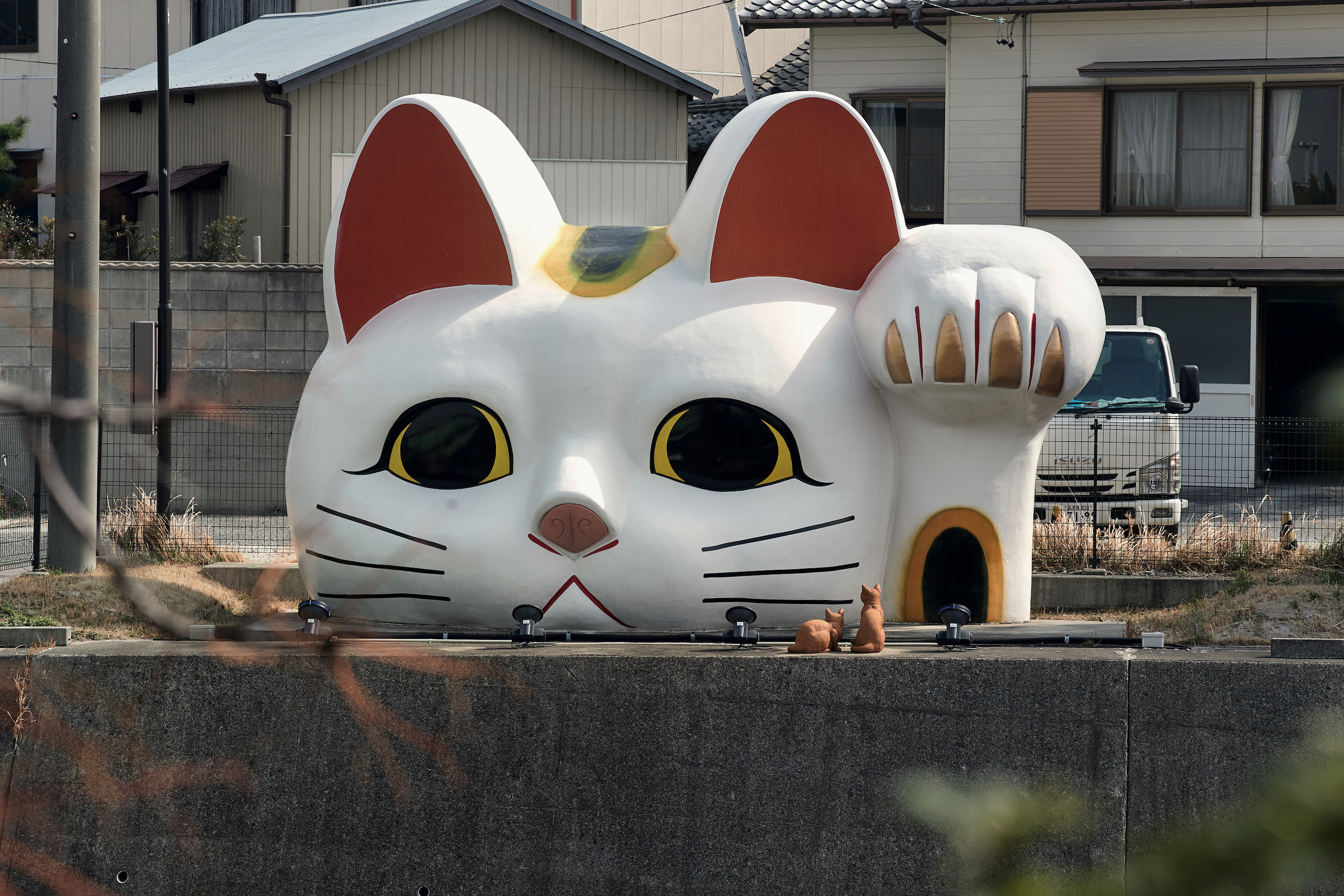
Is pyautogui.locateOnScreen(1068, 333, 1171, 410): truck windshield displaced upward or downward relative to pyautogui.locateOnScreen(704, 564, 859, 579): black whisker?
upward

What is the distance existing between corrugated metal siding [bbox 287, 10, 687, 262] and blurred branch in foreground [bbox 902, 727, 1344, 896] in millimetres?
17840

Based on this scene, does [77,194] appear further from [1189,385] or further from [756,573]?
[1189,385]

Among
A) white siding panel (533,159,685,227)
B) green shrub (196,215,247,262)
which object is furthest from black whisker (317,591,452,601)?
white siding panel (533,159,685,227)

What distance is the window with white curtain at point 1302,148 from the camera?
17906mm

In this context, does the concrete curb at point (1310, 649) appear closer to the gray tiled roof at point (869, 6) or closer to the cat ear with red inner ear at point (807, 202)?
the cat ear with red inner ear at point (807, 202)

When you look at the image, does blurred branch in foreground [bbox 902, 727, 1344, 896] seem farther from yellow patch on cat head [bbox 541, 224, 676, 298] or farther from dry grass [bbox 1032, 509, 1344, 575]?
dry grass [bbox 1032, 509, 1344, 575]

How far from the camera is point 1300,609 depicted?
273 inches

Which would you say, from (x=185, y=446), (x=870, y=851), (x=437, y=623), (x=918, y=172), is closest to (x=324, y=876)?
(x=437, y=623)

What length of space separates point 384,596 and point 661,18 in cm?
2064

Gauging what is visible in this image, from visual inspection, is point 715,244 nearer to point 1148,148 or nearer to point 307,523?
point 307,523

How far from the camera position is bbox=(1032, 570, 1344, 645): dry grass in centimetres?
647

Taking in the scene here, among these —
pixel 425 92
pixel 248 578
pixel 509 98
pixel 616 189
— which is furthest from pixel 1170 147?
pixel 248 578

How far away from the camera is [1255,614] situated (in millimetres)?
6848

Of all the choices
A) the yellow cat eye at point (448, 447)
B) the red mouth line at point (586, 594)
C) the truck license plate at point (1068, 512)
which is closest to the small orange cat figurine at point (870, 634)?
the red mouth line at point (586, 594)
